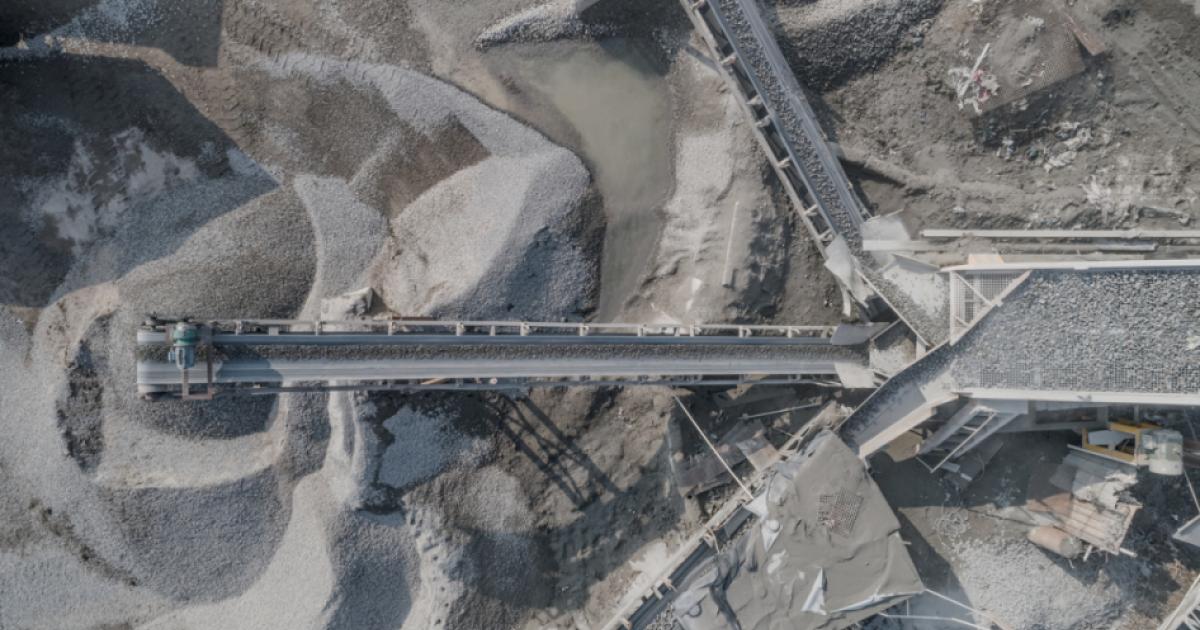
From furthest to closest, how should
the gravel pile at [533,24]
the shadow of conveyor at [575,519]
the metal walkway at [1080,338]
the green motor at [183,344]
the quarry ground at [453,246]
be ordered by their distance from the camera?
the gravel pile at [533,24] → the shadow of conveyor at [575,519] → the quarry ground at [453,246] → the metal walkway at [1080,338] → the green motor at [183,344]

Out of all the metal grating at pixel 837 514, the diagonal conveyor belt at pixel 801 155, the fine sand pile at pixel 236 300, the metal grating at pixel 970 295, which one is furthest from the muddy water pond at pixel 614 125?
the metal grating at pixel 970 295

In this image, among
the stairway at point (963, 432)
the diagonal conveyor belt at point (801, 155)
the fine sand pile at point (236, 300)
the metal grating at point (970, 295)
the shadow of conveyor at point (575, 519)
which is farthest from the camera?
the shadow of conveyor at point (575, 519)

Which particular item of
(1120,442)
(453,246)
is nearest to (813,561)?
(1120,442)

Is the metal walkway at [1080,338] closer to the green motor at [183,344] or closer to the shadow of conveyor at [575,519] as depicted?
the shadow of conveyor at [575,519]

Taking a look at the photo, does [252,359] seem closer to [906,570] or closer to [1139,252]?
[906,570]

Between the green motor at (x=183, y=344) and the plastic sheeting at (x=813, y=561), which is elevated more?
the green motor at (x=183, y=344)

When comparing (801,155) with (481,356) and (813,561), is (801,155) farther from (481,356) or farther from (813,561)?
(813,561)

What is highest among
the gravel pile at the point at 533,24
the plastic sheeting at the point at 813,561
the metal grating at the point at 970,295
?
the gravel pile at the point at 533,24

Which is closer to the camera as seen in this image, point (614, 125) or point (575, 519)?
point (575, 519)
